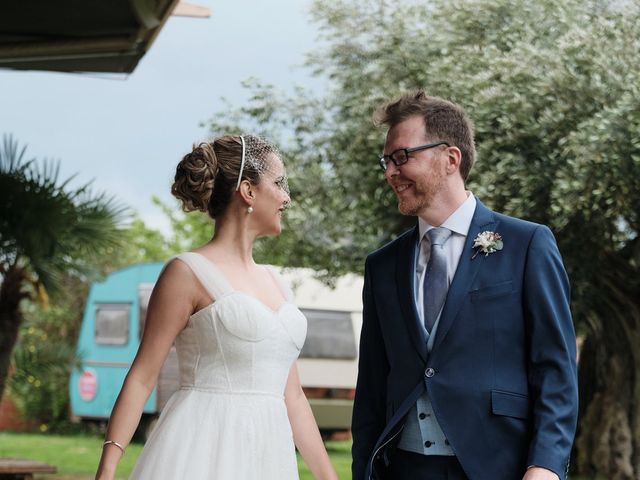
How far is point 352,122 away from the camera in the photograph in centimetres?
1216

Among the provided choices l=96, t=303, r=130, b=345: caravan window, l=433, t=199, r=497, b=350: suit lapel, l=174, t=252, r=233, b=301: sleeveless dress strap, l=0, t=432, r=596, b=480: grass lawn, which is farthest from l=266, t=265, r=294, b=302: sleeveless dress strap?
l=96, t=303, r=130, b=345: caravan window

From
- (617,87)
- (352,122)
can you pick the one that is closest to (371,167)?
(352,122)

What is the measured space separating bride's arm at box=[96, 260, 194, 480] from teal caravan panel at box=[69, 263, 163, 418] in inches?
621

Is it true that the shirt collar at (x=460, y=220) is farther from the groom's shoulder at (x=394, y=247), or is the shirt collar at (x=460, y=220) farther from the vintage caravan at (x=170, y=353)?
the vintage caravan at (x=170, y=353)

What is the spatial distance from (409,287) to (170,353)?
53.8ft

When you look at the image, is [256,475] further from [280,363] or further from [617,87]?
[617,87]

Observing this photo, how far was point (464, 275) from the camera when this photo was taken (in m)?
2.86

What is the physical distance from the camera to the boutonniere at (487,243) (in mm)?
2877

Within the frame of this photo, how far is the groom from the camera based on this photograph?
8.91 ft

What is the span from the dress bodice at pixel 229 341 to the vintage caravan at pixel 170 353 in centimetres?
1434

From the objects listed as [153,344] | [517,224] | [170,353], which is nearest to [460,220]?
[517,224]

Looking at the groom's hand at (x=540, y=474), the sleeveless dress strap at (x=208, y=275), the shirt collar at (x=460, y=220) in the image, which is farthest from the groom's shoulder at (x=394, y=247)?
the groom's hand at (x=540, y=474)

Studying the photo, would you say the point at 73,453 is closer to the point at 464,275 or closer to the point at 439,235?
the point at 439,235

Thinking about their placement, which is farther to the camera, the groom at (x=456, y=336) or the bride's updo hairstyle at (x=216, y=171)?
the bride's updo hairstyle at (x=216, y=171)
